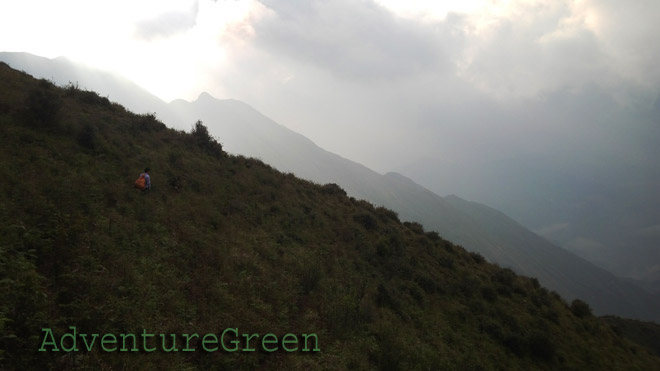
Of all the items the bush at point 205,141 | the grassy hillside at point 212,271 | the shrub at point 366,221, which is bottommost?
the grassy hillside at point 212,271

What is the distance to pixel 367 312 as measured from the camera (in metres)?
11.6

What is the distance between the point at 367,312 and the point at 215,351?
20.5ft

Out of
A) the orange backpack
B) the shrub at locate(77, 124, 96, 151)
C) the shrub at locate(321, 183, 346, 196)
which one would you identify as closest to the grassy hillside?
the shrub at locate(77, 124, 96, 151)

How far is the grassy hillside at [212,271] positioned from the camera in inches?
268

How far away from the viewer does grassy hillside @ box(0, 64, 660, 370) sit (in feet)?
22.3

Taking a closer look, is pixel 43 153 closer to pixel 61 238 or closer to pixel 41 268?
pixel 61 238

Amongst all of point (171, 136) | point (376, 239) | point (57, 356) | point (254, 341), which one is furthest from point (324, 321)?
point (171, 136)

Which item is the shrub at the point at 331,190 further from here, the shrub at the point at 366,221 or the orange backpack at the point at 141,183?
the orange backpack at the point at 141,183

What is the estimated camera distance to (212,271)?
1020 cm

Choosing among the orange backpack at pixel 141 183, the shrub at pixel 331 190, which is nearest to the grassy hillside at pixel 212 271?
the orange backpack at pixel 141 183

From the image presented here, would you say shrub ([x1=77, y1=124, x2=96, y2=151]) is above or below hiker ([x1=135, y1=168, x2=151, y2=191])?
above

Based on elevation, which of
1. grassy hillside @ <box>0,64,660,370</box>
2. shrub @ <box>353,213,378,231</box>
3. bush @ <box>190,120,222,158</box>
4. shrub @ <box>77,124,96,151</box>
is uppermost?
bush @ <box>190,120,222,158</box>

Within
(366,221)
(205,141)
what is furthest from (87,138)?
(366,221)

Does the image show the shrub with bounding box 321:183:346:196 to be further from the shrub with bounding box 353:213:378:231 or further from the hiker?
the hiker
